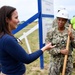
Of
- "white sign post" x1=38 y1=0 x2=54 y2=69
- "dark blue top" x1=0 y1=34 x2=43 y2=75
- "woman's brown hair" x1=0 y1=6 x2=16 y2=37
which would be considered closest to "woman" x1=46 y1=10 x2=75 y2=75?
"dark blue top" x1=0 y1=34 x2=43 y2=75

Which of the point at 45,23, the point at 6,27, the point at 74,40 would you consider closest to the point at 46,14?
the point at 45,23

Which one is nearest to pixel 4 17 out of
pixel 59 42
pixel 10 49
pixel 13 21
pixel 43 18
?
pixel 13 21

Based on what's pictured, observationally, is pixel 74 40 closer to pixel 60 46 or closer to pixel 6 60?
pixel 60 46

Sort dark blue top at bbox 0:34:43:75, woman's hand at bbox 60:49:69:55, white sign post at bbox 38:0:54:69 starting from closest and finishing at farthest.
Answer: dark blue top at bbox 0:34:43:75 < woman's hand at bbox 60:49:69:55 < white sign post at bbox 38:0:54:69

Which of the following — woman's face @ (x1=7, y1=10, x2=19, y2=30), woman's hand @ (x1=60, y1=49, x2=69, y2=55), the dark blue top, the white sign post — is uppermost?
woman's face @ (x1=7, y1=10, x2=19, y2=30)

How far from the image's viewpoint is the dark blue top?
235cm

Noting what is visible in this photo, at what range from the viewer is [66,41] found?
12.5 ft

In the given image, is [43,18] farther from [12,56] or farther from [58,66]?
[12,56]

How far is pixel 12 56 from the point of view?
2.39m

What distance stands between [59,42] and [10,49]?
156 cm

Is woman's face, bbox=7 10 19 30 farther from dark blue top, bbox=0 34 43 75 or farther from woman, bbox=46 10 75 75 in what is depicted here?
woman, bbox=46 10 75 75

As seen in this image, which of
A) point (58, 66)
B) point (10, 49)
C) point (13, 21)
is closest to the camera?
point (10, 49)


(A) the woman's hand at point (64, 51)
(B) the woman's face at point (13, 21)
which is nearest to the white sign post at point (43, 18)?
(A) the woman's hand at point (64, 51)

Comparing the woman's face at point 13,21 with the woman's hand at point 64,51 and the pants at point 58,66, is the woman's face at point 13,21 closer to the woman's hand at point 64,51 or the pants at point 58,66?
the woman's hand at point 64,51
